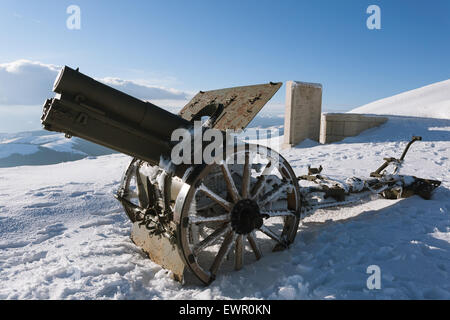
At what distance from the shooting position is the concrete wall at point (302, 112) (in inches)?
489

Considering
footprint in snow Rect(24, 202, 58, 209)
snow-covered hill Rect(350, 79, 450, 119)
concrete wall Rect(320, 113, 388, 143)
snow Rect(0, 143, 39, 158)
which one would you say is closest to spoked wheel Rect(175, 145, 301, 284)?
footprint in snow Rect(24, 202, 58, 209)

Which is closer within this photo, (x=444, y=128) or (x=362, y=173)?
(x=362, y=173)

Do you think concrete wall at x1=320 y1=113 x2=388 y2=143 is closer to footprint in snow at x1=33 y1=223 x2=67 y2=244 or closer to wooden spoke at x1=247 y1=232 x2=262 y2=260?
wooden spoke at x1=247 y1=232 x2=262 y2=260

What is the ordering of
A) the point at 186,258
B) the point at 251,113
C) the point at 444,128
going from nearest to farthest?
1. the point at 186,258
2. the point at 251,113
3. the point at 444,128

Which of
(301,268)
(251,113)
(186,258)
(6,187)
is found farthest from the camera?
(6,187)

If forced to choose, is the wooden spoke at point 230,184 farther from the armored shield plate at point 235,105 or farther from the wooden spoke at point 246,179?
the armored shield plate at point 235,105

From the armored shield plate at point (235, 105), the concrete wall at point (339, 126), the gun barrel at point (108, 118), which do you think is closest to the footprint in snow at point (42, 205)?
the armored shield plate at point (235, 105)

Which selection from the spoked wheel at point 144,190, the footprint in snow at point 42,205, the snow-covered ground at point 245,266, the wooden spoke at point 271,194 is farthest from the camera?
the footprint in snow at point 42,205

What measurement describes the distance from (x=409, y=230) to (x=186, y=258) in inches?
112

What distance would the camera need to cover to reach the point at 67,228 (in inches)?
195

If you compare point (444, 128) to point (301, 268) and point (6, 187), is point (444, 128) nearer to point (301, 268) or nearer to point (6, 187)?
point (301, 268)

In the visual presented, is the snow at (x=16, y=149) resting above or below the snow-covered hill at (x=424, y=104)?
below

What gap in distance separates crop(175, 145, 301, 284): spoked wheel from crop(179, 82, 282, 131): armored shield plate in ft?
1.42
